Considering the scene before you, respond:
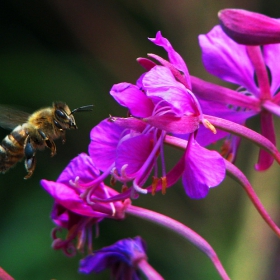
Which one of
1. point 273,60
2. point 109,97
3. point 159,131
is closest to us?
point 159,131

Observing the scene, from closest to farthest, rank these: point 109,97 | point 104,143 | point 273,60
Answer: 1. point 104,143
2. point 273,60
3. point 109,97

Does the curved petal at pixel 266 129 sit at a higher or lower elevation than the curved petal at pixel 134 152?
lower

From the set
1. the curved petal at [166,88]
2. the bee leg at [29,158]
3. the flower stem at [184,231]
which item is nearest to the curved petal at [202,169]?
the curved petal at [166,88]

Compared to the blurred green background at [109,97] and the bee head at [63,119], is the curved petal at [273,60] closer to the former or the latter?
the bee head at [63,119]

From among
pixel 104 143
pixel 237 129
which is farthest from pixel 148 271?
pixel 237 129

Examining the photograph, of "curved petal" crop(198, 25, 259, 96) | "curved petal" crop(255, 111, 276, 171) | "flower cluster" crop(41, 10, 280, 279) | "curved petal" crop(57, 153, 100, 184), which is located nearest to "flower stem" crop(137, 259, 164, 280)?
"flower cluster" crop(41, 10, 280, 279)

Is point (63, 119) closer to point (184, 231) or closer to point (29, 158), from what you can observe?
point (29, 158)
